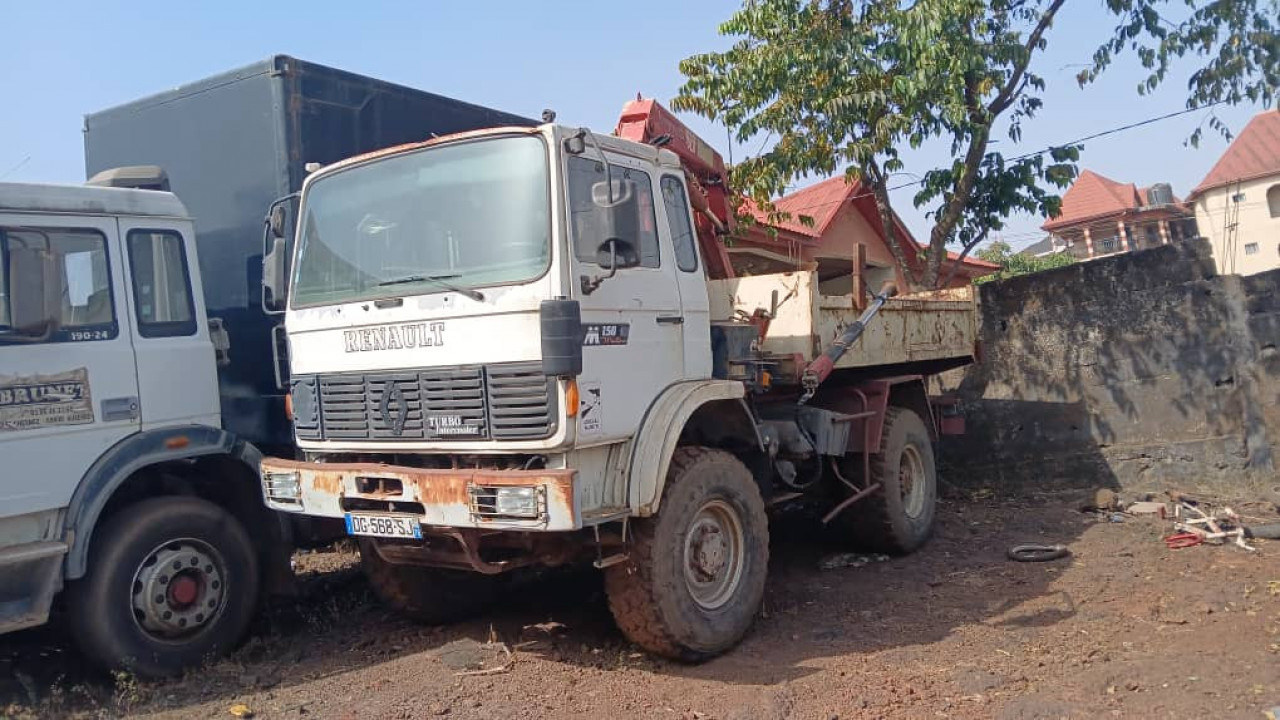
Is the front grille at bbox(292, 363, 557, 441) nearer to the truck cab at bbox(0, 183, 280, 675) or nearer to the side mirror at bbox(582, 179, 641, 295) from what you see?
the side mirror at bbox(582, 179, 641, 295)

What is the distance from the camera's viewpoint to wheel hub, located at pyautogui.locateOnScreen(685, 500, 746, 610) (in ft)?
16.7

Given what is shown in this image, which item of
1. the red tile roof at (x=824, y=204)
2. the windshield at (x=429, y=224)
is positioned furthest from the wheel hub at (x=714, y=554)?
the red tile roof at (x=824, y=204)

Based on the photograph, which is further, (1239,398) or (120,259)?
(1239,398)

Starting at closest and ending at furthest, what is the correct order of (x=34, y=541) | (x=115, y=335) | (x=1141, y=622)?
(x=34, y=541)
(x=115, y=335)
(x=1141, y=622)

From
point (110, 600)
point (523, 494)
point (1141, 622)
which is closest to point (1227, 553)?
point (1141, 622)

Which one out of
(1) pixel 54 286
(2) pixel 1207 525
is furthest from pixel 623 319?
(2) pixel 1207 525

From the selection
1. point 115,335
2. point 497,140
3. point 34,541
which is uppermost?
point 497,140

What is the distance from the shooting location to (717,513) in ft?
17.4

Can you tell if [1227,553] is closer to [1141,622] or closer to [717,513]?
[1141,622]

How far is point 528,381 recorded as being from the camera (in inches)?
174

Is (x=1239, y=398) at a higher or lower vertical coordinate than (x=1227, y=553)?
higher

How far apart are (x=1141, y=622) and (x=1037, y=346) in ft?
14.9

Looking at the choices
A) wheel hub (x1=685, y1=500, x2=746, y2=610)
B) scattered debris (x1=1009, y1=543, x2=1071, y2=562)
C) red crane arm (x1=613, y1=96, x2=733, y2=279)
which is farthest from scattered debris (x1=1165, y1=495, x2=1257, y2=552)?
red crane arm (x1=613, y1=96, x2=733, y2=279)

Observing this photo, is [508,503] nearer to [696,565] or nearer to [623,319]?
[623,319]
